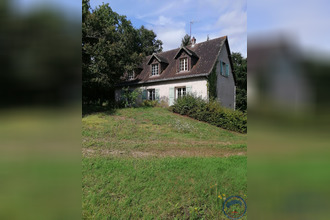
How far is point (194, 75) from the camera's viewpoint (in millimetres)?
15719

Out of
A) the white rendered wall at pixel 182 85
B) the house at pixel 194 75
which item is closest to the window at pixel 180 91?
the house at pixel 194 75

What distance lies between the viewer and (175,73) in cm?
1750

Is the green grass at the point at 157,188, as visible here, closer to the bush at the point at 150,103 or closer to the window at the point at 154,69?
the bush at the point at 150,103

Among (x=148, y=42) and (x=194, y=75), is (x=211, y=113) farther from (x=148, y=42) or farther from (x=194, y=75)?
(x=148, y=42)

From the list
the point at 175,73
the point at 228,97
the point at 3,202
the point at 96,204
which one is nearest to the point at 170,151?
the point at 96,204

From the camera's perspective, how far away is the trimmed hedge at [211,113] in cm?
1061

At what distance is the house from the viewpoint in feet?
51.5

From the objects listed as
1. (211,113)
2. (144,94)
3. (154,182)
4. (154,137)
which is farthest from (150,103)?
(154,182)

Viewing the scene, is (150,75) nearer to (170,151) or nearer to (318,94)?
(170,151)

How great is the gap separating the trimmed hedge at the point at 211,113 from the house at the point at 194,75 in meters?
2.00

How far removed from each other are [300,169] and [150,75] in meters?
18.9

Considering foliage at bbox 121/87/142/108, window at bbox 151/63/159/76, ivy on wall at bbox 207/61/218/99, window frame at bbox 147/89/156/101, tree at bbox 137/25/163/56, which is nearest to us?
ivy on wall at bbox 207/61/218/99

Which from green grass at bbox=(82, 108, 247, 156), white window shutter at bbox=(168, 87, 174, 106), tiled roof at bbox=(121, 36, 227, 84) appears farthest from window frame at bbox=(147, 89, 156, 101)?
green grass at bbox=(82, 108, 247, 156)

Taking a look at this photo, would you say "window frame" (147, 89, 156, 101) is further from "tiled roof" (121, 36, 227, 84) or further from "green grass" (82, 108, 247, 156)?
"green grass" (82, 108, 247, 156)
